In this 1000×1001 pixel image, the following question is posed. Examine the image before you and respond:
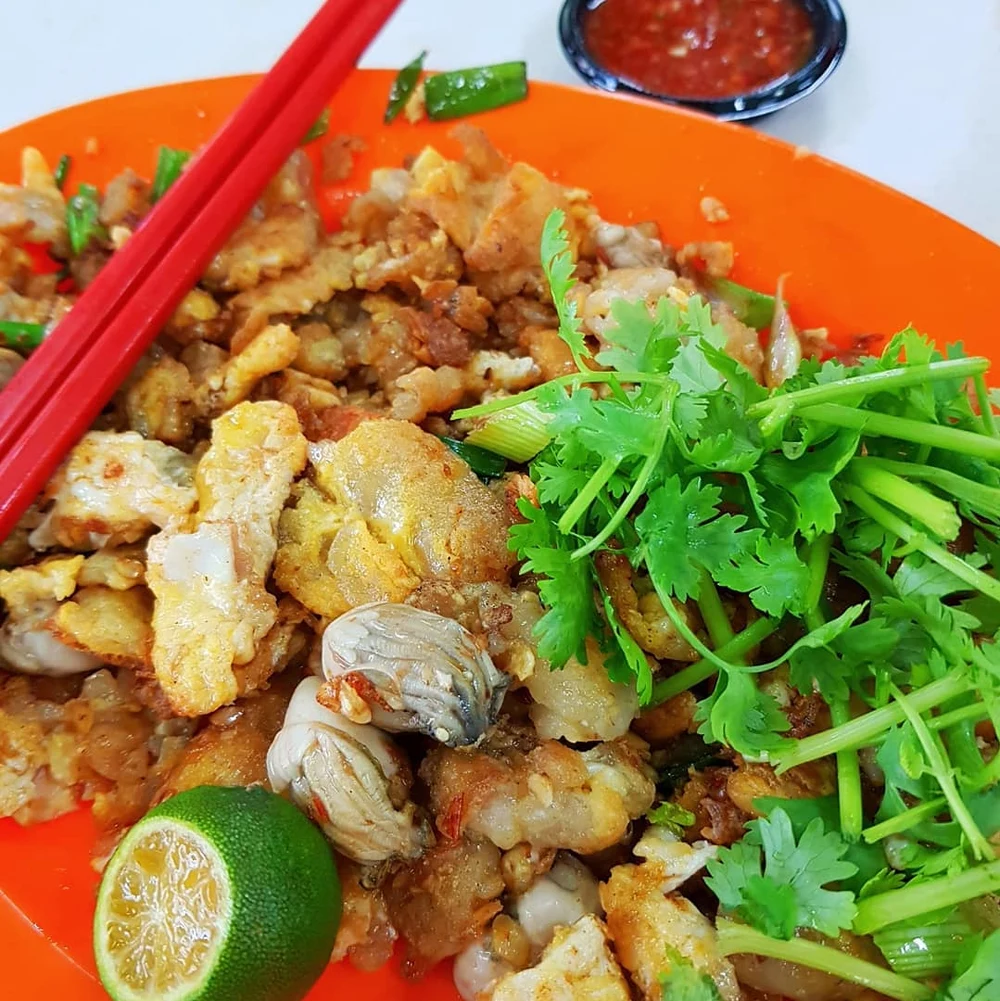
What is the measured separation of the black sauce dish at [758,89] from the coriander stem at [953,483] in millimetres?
1468

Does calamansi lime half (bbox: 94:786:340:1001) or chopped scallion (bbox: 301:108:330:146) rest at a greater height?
chopped scallion (bbox: 301:108:330:146)

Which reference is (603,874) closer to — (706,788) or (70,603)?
(706,788)

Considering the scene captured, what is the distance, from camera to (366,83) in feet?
7.84

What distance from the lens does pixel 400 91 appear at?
94.3 inches

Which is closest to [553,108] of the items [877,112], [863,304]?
[863,304]

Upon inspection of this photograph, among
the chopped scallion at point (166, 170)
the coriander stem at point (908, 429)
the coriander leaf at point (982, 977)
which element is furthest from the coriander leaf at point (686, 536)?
the chopped scallion at point (166, 170)

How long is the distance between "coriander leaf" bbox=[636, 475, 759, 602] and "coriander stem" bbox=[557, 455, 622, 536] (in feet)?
0.29

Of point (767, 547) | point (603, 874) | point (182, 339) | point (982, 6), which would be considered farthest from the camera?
point (982, 6)

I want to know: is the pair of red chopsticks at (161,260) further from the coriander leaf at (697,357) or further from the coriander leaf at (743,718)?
the coriander leaf at (743,718)

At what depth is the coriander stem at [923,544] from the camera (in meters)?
Result: 1.49

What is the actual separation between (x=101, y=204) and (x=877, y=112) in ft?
8.04

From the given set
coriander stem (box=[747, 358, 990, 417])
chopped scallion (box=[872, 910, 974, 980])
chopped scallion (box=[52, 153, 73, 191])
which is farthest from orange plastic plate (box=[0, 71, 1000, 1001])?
chopped scallion (box=[872, 910, 974, 980])

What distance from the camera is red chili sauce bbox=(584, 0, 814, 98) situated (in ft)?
9.02

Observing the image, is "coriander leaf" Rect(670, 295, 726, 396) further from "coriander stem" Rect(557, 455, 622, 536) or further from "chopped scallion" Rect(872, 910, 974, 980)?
"chopped scallion" Rect(872, 910, 974, 980)
